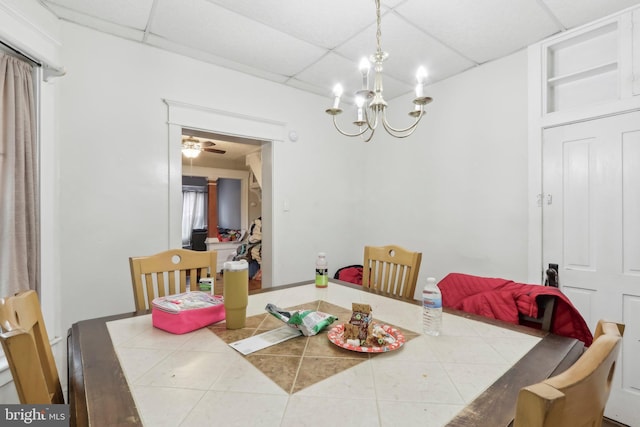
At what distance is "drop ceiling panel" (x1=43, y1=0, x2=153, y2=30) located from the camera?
183 centimetres

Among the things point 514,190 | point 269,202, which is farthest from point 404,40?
point 269,202

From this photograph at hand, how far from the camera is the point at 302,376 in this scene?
2.78 feet

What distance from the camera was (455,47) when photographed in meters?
2.32

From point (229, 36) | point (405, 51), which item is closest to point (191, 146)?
point (229, 36)

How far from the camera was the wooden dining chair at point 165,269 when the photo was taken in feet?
5.01

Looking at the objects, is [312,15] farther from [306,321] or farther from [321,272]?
[306,321]

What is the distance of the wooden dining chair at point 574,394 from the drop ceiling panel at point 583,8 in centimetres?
215

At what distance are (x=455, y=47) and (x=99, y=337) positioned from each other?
109 inches

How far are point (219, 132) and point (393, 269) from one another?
1.84m

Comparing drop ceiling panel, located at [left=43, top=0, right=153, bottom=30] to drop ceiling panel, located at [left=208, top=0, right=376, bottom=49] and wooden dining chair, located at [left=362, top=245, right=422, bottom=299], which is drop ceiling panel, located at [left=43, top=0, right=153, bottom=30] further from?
wooden dining chair, located at [left=362, top=245, right=422, bottom=299]

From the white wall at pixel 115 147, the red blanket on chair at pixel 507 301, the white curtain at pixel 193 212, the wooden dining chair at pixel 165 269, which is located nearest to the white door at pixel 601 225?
the red blanket on chair at pixel 507 301

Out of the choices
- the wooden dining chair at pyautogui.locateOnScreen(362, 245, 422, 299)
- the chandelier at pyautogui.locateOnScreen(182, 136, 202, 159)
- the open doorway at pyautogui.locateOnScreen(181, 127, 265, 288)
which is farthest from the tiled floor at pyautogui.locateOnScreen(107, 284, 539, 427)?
the open doorway at pyautogui.locateOnScreen(181, 127, 265, 288)

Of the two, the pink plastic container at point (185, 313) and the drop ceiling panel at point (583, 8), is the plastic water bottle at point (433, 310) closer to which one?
the pink plastic container at point (185, 313)

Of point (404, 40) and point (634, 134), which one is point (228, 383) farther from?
point (634, 134)
